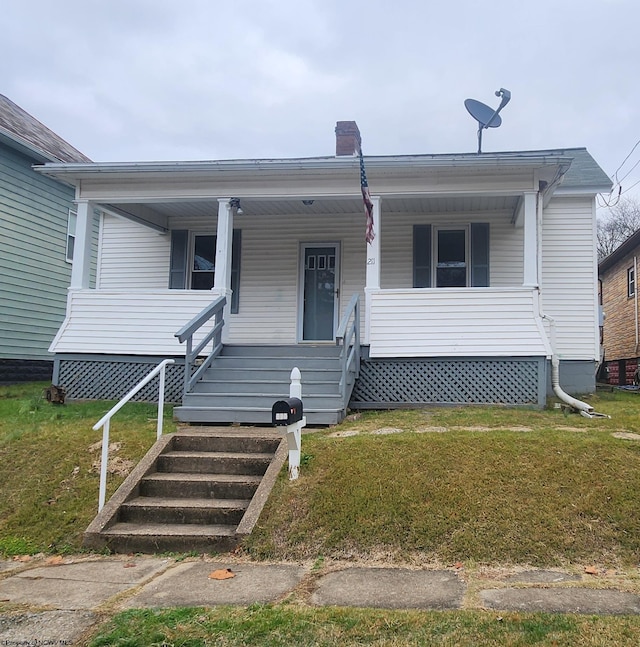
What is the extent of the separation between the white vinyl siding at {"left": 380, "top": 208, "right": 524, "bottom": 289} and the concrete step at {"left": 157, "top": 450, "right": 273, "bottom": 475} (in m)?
5.78

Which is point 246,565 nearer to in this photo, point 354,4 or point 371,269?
point 371,269

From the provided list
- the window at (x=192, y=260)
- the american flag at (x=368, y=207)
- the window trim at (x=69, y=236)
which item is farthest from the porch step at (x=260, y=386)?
the window trim at (x=69, y=236)

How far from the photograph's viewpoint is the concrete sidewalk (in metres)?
3.01

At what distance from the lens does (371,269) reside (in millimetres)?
8602

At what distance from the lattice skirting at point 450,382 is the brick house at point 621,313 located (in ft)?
29.7

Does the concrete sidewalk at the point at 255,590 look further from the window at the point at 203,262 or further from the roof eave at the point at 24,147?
the roof eave at the point at 24,147

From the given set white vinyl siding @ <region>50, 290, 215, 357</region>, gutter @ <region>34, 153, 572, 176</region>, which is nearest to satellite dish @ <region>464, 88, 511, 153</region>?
gutter @ <region>34, 153, 572, 176</region>

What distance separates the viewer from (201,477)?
17.2 feet

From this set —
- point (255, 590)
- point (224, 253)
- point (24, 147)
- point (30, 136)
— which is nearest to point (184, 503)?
point (255, 590)

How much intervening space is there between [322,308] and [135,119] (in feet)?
116

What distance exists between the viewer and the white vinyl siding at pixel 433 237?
10.2 meters

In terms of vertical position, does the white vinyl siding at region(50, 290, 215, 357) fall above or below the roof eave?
below

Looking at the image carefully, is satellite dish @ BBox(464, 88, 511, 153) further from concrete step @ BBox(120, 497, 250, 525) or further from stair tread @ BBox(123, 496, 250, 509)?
concrete step @ BBox(120, 497, 250, 525)

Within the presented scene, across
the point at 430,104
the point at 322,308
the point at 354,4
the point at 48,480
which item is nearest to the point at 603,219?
the point at 430,104
